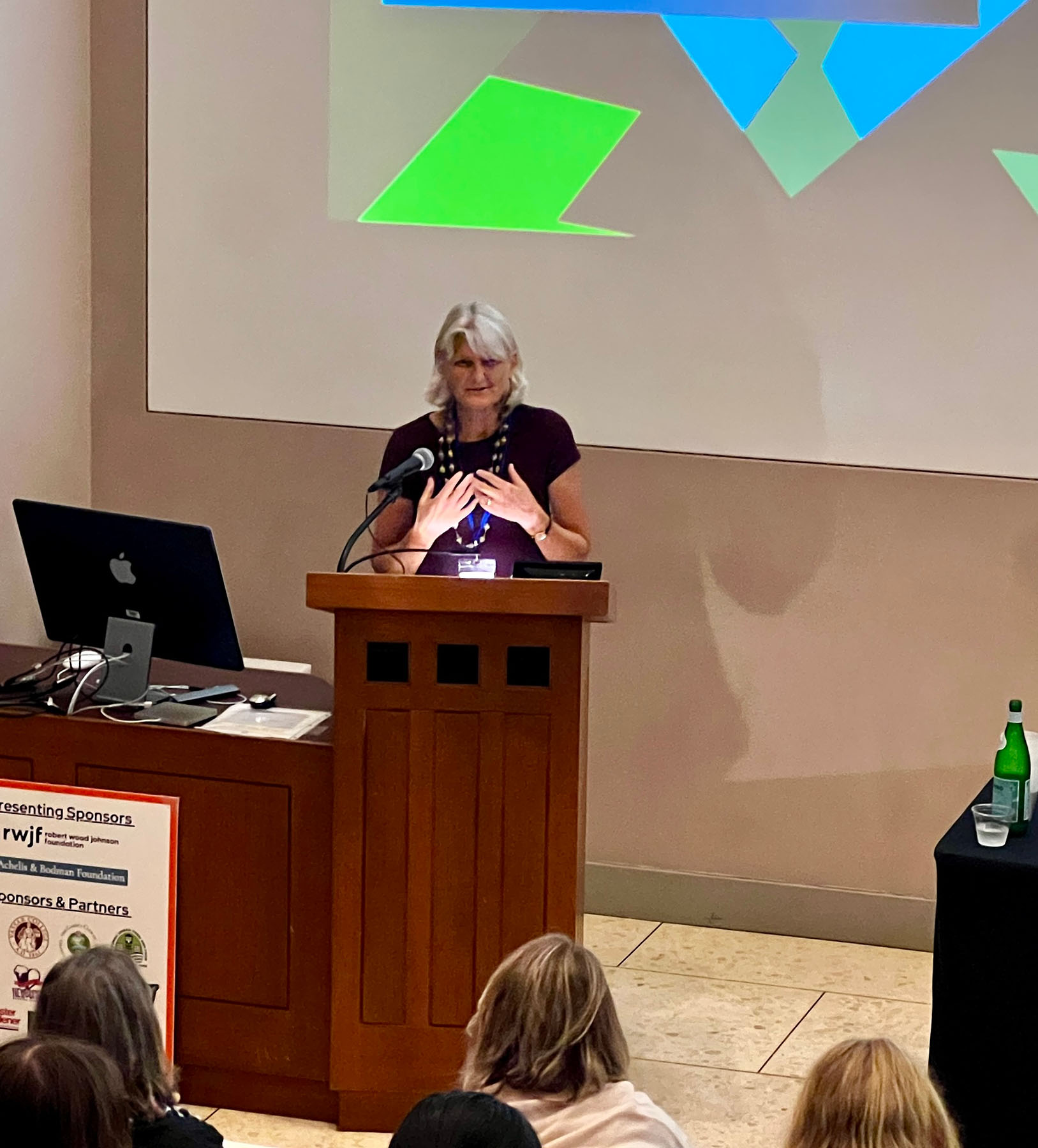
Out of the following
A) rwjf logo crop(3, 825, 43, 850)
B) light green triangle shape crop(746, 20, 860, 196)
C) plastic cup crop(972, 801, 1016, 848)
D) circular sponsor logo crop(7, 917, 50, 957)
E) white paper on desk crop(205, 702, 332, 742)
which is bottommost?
circular sponsor logo crop(7, 917, 50, 957)

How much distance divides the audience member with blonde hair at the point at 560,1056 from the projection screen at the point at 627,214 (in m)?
2.65

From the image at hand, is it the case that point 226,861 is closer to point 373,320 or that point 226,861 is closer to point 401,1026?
point 401,1026

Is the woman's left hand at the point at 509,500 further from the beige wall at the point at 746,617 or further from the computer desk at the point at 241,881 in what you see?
the beige wall at the point at 746,617

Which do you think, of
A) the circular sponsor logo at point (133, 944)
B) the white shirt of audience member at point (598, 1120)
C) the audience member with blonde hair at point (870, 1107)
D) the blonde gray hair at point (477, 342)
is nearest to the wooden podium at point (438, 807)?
the circular sponsor logo at point (133, 944)

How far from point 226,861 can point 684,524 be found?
1902 mm

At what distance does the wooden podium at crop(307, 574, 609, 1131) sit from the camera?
132 inches

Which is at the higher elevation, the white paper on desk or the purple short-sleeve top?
the purple short-sleeve top

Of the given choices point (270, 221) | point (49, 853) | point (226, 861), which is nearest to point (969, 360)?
point (270, 221)

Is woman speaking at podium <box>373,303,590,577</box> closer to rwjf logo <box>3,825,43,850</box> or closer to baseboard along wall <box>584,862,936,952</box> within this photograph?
rwjf logo <box>3,825,43,850</box>

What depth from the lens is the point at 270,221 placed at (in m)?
5.09

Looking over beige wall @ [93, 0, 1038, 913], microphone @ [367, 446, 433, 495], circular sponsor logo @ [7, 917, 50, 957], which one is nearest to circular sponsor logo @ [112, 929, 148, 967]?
circular sponsor logo @ [7, 917, 50, 957]

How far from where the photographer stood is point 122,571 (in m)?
3.59

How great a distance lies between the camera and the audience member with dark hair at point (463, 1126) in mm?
1646

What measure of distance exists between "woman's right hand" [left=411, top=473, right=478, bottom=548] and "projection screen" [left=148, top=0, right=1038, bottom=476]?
101 cm
